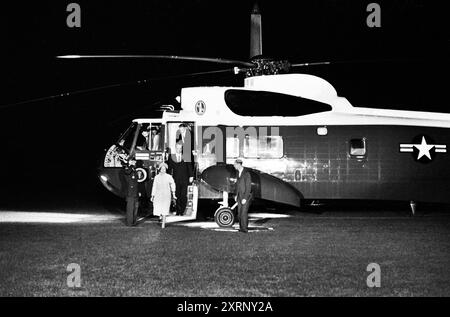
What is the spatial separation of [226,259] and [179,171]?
6.04 metres

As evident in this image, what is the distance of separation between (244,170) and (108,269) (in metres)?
5.12

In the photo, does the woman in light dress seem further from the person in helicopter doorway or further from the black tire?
the black tire

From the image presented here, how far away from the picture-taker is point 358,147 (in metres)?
17.2

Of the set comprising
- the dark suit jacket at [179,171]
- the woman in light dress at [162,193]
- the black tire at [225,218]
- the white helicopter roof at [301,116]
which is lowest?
the black tire at [225,218]

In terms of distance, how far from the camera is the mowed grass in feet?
→ 27.9

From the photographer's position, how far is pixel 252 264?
10.3 meters

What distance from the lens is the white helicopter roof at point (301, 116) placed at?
17.1 meters

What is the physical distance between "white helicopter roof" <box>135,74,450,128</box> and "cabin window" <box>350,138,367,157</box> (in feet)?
1.57

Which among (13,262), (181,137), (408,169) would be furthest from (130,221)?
(408,169)

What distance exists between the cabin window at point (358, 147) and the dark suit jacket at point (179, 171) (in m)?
4.33

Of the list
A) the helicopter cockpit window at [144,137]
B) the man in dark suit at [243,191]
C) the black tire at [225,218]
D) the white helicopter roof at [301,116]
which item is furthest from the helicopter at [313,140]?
the man in dark suit at [243,191]

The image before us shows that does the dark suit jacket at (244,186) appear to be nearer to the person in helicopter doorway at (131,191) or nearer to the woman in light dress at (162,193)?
the woman in light dress at (162,193)

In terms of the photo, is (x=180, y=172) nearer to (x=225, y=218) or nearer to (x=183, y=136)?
(x=183, y=136)

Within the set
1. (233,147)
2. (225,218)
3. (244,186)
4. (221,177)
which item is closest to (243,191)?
(244,186)
